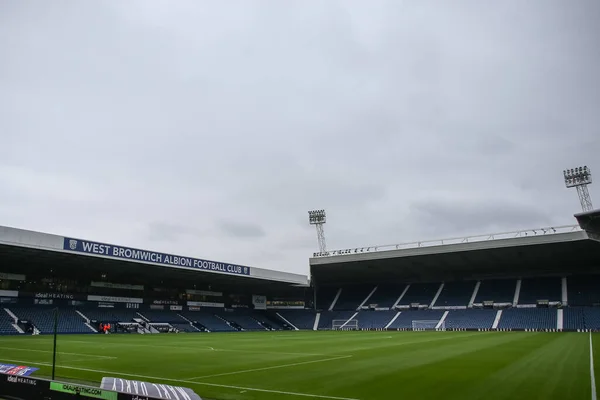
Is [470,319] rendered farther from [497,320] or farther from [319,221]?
[319,221]

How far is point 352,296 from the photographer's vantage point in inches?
3063

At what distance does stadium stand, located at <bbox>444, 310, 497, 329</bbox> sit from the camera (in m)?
57.3

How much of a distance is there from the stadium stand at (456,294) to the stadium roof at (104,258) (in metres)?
26.1

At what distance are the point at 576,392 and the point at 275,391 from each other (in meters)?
8.54

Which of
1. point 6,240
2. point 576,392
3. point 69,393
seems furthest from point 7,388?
point 6,240

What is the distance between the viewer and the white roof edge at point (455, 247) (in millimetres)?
50128

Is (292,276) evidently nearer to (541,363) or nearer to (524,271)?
(524,271)

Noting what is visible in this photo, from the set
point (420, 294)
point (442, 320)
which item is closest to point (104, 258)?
point (442, 320)

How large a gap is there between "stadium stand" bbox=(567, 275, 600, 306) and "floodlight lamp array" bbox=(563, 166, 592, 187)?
13437 millimetres

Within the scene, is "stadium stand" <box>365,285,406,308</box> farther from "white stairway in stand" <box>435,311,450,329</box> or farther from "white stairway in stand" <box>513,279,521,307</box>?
"white stairway in stand" <box>513,279,521,307</box>

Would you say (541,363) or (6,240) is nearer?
(541,363)

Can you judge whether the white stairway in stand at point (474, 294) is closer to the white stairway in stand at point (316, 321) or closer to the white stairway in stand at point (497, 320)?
the white stairway in stand at point (497, 320)

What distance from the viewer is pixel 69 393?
839cm

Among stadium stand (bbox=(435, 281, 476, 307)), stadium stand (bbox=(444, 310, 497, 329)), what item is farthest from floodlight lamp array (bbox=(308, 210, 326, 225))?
stadium stand (bbox=(444, 310, 497, 329))
